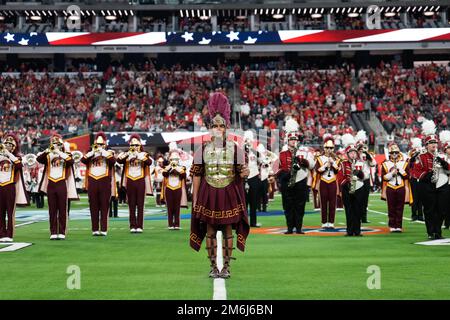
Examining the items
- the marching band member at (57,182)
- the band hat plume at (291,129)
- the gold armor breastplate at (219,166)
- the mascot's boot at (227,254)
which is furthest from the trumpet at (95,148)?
the mascot's boot at (227,254)

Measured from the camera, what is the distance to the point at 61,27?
52594 mm

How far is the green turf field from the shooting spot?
7.59 meters

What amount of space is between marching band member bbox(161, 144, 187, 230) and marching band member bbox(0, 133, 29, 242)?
14.2 ft

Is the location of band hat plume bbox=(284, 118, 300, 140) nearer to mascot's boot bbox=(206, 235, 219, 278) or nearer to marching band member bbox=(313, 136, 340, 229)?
marching band member bbox=(313, 136, 340, 229)

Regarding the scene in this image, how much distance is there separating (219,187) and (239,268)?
62.1 inches

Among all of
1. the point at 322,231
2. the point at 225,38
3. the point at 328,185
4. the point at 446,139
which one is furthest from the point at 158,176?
the point at 225,38

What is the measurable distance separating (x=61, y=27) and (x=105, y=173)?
39570mm

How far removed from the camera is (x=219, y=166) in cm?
866

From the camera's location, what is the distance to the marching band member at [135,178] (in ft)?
Result: 54.1

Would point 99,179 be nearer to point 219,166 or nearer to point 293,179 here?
point 293,179

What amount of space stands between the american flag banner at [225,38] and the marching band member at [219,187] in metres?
42.3
